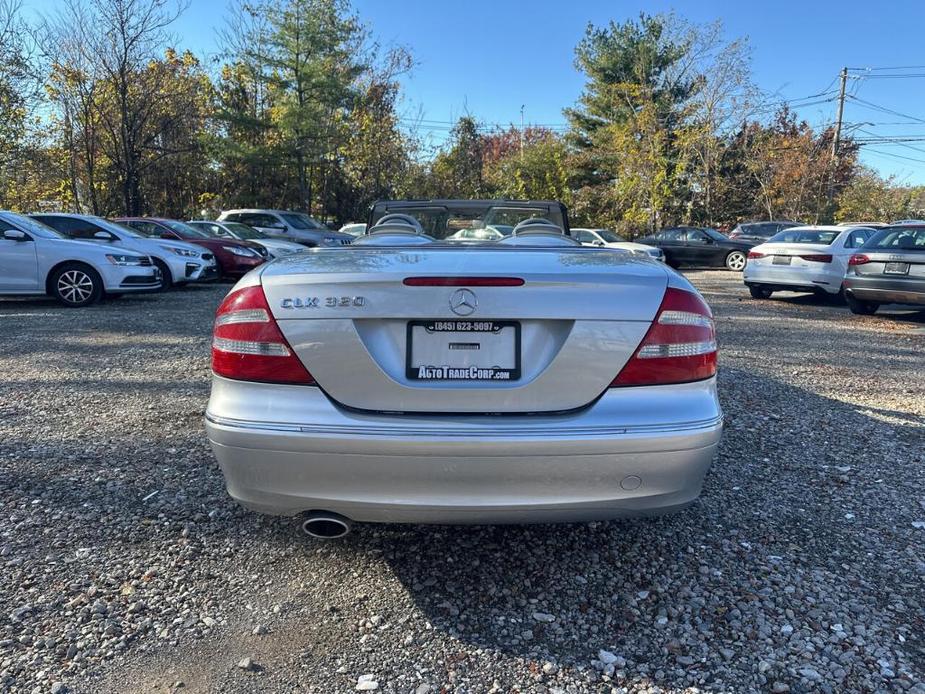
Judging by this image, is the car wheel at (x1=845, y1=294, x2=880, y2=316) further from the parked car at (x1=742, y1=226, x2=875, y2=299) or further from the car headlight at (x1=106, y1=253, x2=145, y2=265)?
the car headlight at (x1=106, y1=253, x2=145, y2=265)

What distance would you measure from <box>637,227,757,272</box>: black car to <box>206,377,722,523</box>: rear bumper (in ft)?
65.0

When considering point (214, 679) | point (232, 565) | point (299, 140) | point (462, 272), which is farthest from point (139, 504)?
point (299, 140)

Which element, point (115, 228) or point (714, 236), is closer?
point (115, 228)

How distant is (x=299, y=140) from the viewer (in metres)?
28.2

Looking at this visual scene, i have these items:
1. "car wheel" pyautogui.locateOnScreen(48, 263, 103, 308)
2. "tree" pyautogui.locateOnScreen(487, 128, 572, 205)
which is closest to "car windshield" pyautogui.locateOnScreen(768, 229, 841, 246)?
"car wheel" pyautogui.locateOnScreen(48, 263, 103, 308)

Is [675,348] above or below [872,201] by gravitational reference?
below

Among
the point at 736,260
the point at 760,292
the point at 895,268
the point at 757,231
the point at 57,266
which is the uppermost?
the point at 757,231

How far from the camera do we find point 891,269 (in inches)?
365

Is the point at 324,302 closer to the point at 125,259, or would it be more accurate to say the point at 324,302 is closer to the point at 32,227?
the point at 125,259

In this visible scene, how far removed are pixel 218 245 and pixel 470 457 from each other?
13.5 metres

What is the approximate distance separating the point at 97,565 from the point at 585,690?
1.98m

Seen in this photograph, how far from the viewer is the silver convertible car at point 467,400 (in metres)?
2.18

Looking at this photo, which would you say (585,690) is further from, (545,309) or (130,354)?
(130,354)

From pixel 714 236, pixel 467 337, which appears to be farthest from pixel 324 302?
pixel 714 236
